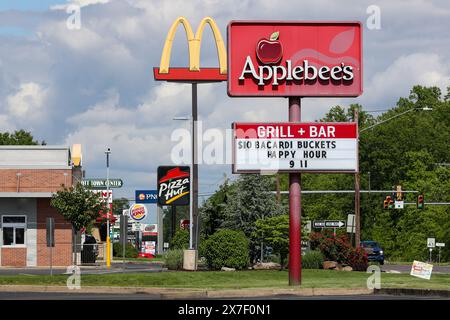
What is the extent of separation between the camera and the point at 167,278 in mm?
33500

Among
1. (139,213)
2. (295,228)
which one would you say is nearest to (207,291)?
(295,228)

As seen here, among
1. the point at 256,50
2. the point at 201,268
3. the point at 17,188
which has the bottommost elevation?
the point at 201,268

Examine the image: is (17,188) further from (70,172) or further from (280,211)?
(280,211)

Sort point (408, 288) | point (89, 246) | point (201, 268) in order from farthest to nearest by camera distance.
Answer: point (89, 246), point (201, 268), point (408, 288)

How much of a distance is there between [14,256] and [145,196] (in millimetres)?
42350

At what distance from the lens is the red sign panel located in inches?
1216

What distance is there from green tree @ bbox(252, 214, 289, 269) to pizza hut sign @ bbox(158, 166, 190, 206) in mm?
15400

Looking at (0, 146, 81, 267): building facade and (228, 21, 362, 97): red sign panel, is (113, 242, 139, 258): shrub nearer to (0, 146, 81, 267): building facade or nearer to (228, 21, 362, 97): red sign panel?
(0, 146, 81, 267): building facade

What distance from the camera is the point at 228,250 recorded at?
41.3 meters

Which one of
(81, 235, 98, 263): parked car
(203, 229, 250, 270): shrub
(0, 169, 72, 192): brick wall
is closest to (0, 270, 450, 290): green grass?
(203, 229, 250, 270): shrub

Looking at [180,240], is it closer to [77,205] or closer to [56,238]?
[77,205]

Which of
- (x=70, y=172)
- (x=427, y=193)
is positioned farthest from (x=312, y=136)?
(x=427, y=193)

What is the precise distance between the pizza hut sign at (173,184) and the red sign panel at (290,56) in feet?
89.5

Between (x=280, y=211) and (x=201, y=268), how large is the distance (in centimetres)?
488
